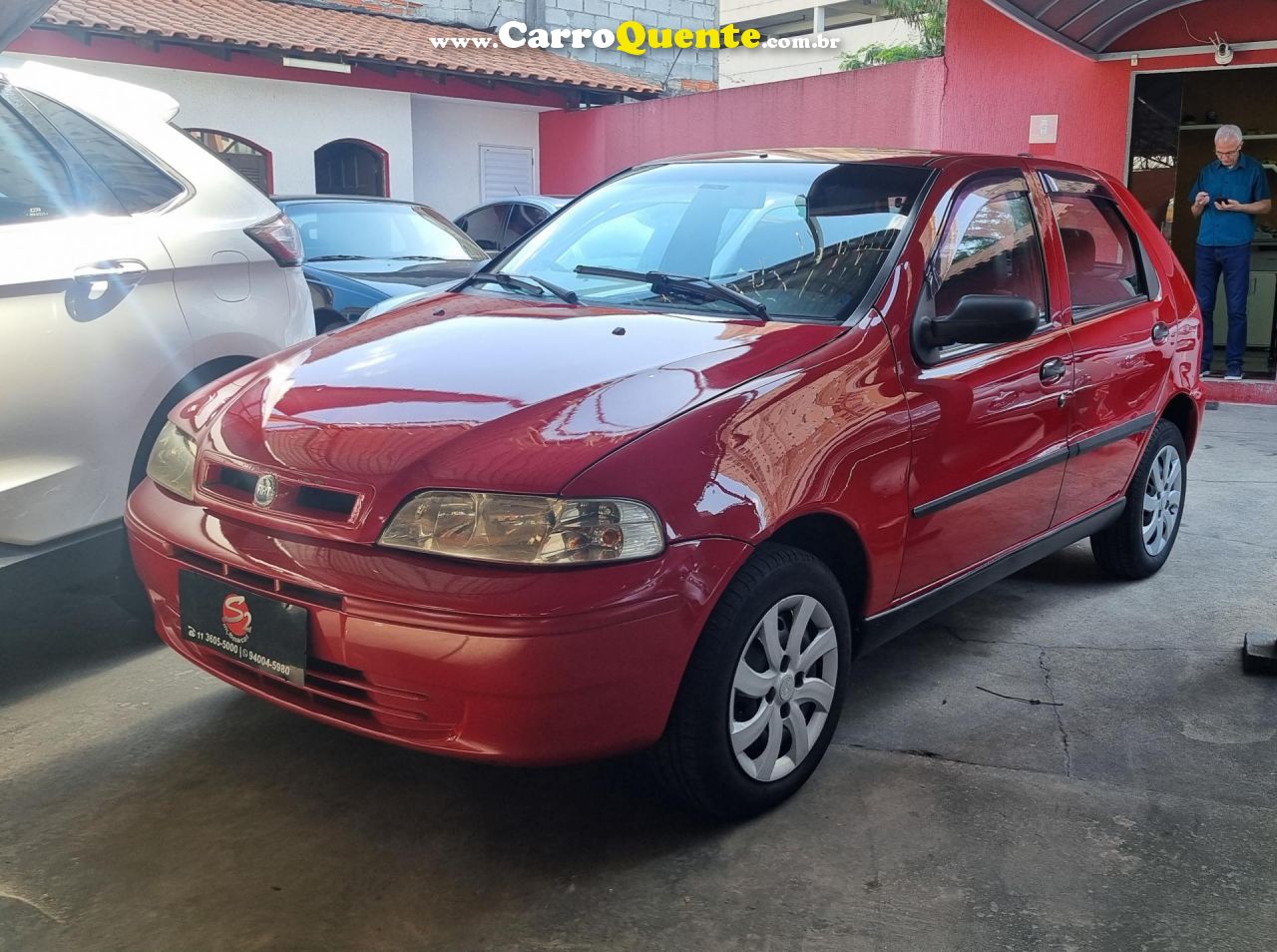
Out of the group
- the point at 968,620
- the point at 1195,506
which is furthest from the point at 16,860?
the point at 1195,506

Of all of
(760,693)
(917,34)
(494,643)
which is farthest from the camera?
(917,34)

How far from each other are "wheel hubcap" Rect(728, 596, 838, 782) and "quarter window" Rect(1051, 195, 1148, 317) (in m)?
1.69

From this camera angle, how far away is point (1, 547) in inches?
130

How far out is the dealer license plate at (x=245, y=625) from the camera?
8.21ft

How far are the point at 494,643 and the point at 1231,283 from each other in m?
8.39

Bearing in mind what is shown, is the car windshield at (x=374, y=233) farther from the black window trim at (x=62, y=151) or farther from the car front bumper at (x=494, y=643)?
the car front bumper at (x=494, y=643)

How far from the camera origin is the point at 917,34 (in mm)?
37844

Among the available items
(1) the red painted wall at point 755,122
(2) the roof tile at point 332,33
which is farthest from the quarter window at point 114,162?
(2) the roof tile at point 332,33

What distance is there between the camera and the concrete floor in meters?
2.39

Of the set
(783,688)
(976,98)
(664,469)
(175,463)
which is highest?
(976,98)

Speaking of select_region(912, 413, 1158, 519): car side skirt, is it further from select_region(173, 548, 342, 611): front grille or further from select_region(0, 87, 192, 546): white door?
select_region(0, 87, 192, 546): white door

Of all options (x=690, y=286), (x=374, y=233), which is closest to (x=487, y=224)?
(x=374, y=233)

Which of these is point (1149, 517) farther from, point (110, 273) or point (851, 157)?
point (110, 273)

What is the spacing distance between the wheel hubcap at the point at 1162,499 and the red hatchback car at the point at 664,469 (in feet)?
2.25
